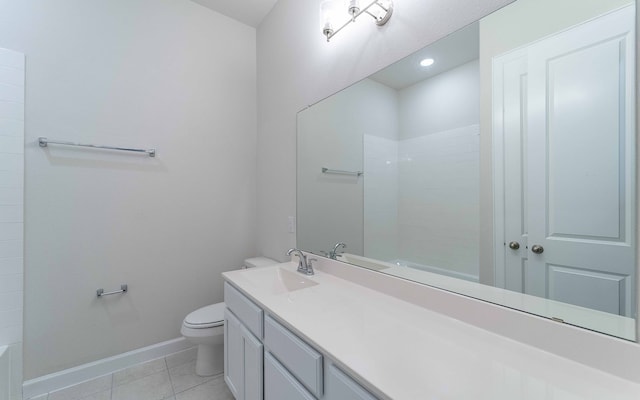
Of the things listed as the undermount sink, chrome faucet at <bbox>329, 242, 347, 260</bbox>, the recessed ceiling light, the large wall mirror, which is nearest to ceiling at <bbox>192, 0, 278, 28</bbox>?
the large wall mirror

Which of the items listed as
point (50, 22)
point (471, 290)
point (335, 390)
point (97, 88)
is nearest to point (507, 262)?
point (471, 290)

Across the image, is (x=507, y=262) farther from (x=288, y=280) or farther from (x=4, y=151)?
(x=4, y=151)

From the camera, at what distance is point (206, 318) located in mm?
1784

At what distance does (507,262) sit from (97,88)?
2.60 m

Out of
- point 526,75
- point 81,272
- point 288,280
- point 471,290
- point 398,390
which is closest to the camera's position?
point 398,390

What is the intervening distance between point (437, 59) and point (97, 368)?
2786 millimetres

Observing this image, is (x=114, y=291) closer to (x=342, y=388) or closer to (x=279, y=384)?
(x=279, y=384)

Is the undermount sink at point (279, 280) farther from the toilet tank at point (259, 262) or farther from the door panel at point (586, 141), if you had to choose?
the door panel at point (586, 141)

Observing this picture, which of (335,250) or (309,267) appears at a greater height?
(335,250)

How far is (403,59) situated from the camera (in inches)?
46.7

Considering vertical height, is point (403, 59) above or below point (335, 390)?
above

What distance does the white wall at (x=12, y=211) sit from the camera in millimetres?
1487

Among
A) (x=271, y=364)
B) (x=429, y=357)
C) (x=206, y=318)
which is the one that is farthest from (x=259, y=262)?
(x=429, y=357)

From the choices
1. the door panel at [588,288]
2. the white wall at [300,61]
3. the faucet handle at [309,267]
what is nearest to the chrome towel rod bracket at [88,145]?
the white wall at [300,61]
